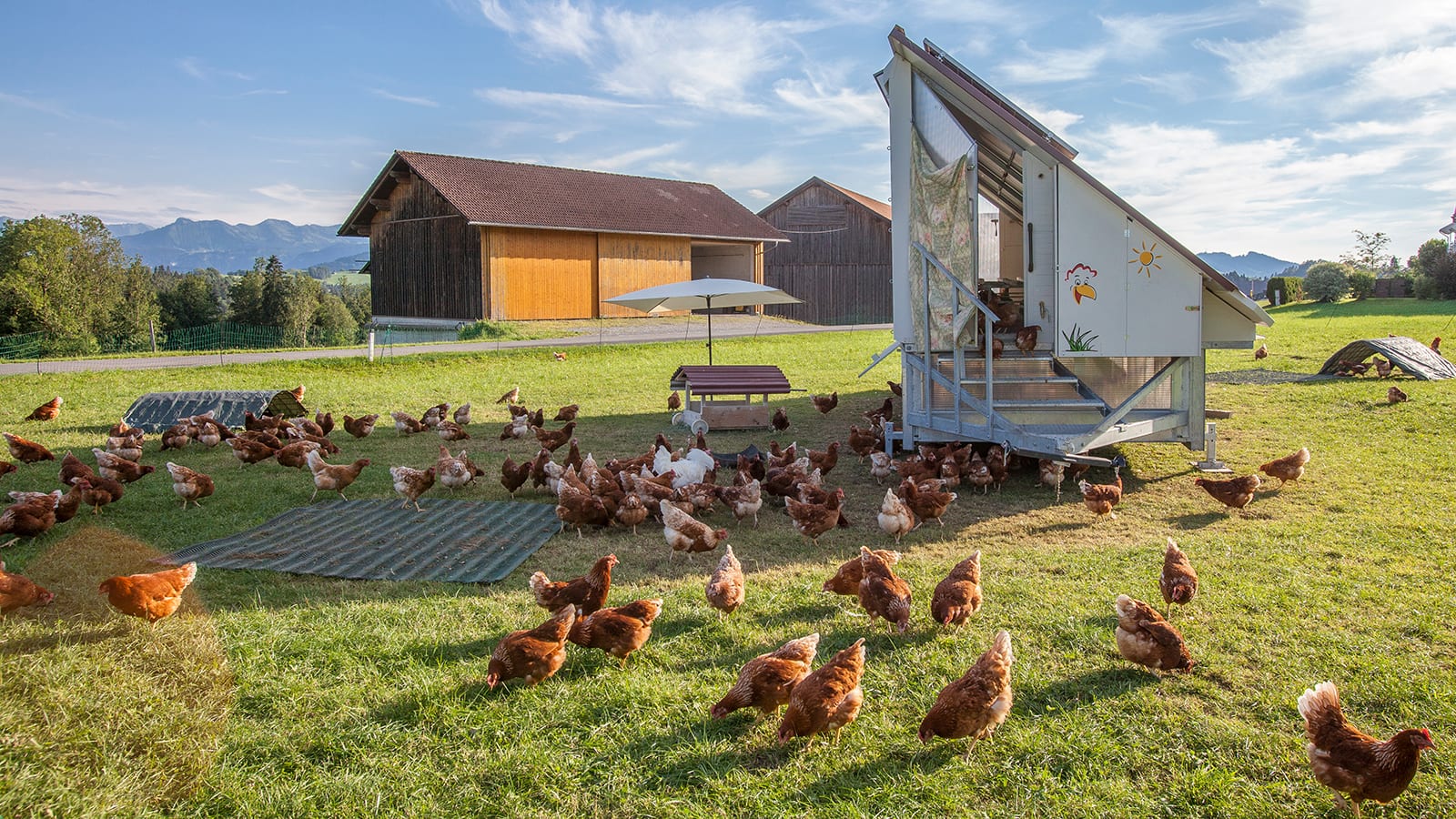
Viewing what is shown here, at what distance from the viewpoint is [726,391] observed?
12352 millimetres

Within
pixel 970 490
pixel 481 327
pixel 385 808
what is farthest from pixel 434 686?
pixel 481 327

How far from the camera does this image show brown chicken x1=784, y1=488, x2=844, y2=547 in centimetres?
676

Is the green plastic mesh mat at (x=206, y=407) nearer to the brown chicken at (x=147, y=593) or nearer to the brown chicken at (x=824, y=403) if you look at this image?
the brown chicken at (x=824, y=403)

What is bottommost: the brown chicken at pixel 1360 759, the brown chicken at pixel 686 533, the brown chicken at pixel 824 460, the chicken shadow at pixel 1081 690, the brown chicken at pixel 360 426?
the chicken shadow at pixel 1081 690

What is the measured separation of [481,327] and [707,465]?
2203 cm

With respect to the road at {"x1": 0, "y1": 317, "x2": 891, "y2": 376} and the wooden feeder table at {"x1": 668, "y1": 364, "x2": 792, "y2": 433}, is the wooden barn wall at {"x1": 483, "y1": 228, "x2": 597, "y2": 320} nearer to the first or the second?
the road at {"x1": 0, "y1": 317, "x2": 891, "y2": 376}

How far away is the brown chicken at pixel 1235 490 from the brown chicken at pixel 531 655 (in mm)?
6195

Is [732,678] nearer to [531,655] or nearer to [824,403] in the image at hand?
[531,655]

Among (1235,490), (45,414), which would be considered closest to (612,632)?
(1235,490)

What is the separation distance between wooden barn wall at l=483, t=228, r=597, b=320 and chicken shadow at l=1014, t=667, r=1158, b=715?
3008 centimetres

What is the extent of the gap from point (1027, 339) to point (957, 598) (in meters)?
5.62

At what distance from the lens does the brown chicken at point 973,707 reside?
140 inches

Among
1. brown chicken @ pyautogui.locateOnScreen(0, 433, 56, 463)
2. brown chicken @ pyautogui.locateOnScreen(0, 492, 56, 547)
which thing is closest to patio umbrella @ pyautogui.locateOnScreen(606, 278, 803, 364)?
brown chicken @ pyautogui.locateOnScreen(0, 433, 56, 463)

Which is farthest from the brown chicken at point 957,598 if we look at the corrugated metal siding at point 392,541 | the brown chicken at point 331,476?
the brown chicken at point 331,476
